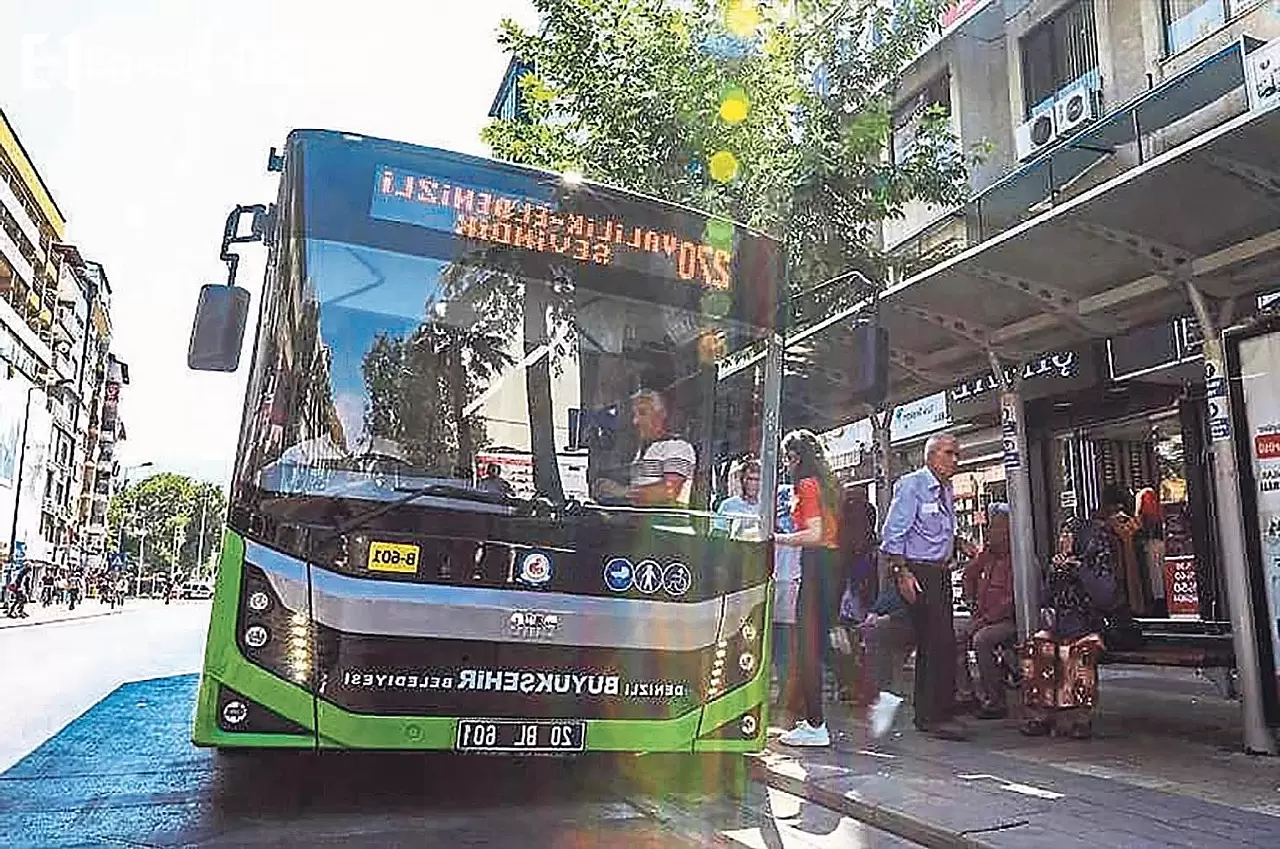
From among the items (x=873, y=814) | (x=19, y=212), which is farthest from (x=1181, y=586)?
(x=19, y=212)

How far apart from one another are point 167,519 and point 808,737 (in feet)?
417

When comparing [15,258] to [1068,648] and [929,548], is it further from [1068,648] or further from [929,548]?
[1068,648]

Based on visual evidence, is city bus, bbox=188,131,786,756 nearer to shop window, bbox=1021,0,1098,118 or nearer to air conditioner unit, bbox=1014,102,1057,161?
air conditioner unit, bbox=1014,102,1057,161

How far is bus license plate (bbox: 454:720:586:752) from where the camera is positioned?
5340mm

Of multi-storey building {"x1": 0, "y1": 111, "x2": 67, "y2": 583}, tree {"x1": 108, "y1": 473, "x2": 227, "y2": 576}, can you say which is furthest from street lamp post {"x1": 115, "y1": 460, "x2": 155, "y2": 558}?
multi-storey building {"x1": 0, "y1": 111, "x2": 67, "y2": 583}

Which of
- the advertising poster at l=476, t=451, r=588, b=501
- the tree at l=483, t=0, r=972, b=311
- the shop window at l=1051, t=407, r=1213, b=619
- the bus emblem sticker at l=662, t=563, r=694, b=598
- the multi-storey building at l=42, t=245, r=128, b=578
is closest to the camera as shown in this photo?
the advertising poster at l=476, t=451, r=588, b=501

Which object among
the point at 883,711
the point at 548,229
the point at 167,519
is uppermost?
the point at 167,519

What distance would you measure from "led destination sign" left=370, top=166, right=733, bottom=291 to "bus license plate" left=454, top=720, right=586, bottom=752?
2.40 meters

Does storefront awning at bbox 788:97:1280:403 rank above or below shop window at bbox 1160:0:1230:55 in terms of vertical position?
below

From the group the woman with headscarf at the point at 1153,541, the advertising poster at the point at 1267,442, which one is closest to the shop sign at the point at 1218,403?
the advertising poster at the point at 1267,442

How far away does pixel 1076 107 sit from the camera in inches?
667

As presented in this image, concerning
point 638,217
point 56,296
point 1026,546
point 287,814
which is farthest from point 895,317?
point 56,296

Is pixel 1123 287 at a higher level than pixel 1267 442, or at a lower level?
higher

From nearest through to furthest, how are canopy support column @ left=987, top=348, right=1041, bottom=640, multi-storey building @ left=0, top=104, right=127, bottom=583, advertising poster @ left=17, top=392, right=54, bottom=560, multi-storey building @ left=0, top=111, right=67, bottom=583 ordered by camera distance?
canopy support column @ left=987, top=348, right=1041, bottom=640, multi-storey building @ left=0, top=111, right=67, bottom=583, multi-storey building @ left=0, top=104, right=127, bottom=583, advertising poster @ left=17, top=392, right=54, bottom=560
